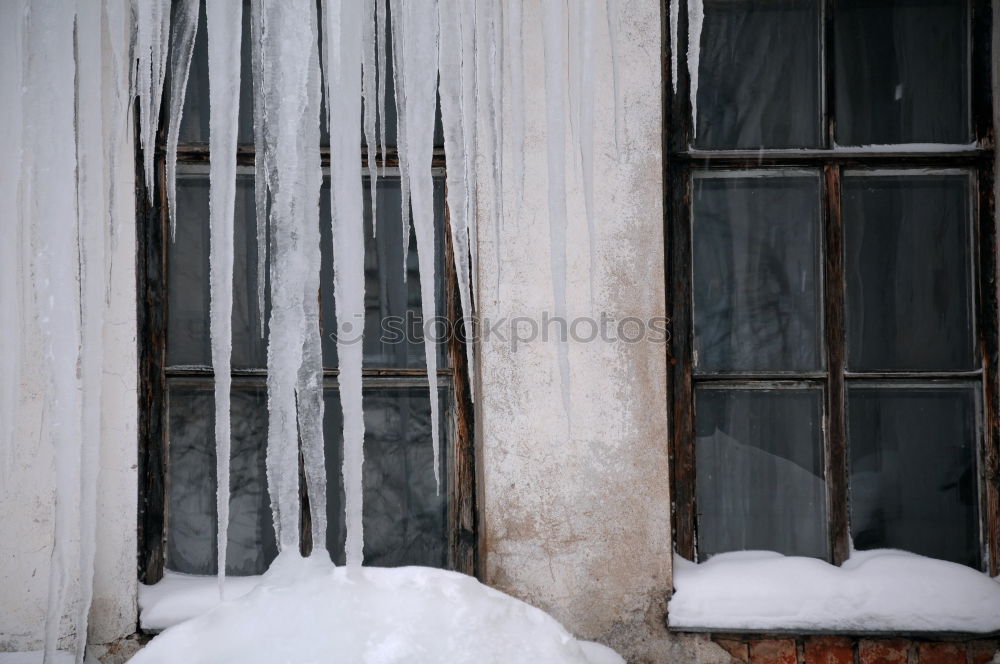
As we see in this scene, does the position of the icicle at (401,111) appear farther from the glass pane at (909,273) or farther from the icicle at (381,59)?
the glass pane at (909,273)

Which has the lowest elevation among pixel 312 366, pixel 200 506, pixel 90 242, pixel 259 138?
pixel 200 506

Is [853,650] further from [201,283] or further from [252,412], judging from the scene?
[201,283]

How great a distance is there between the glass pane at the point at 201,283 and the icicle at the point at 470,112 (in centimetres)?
61

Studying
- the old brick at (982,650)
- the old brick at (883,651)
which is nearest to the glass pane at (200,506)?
→ the old brick at (883,651)

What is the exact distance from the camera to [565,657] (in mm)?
1431

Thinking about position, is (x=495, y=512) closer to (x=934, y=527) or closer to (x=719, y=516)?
(x=719, y=516)

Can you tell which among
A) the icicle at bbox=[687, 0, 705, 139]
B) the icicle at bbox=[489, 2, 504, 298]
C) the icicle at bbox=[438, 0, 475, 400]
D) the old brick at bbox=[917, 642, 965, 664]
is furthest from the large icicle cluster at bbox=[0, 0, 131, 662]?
the old brick at bbox=[917, 642, 965, 664]

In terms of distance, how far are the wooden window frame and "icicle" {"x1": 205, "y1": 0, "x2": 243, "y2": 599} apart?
0.19 m

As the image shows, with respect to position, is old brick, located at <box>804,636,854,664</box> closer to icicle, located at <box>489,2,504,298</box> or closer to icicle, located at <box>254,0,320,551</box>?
icicle, located at <box>489,2,504,298</box>

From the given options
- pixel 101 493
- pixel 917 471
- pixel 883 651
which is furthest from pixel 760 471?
pixel 101 493

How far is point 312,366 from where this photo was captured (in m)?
1.69

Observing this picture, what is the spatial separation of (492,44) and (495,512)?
1.18 m

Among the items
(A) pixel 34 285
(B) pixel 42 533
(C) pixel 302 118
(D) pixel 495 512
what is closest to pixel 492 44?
(C) pixel 302 118

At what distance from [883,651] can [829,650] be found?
13 centimetres
